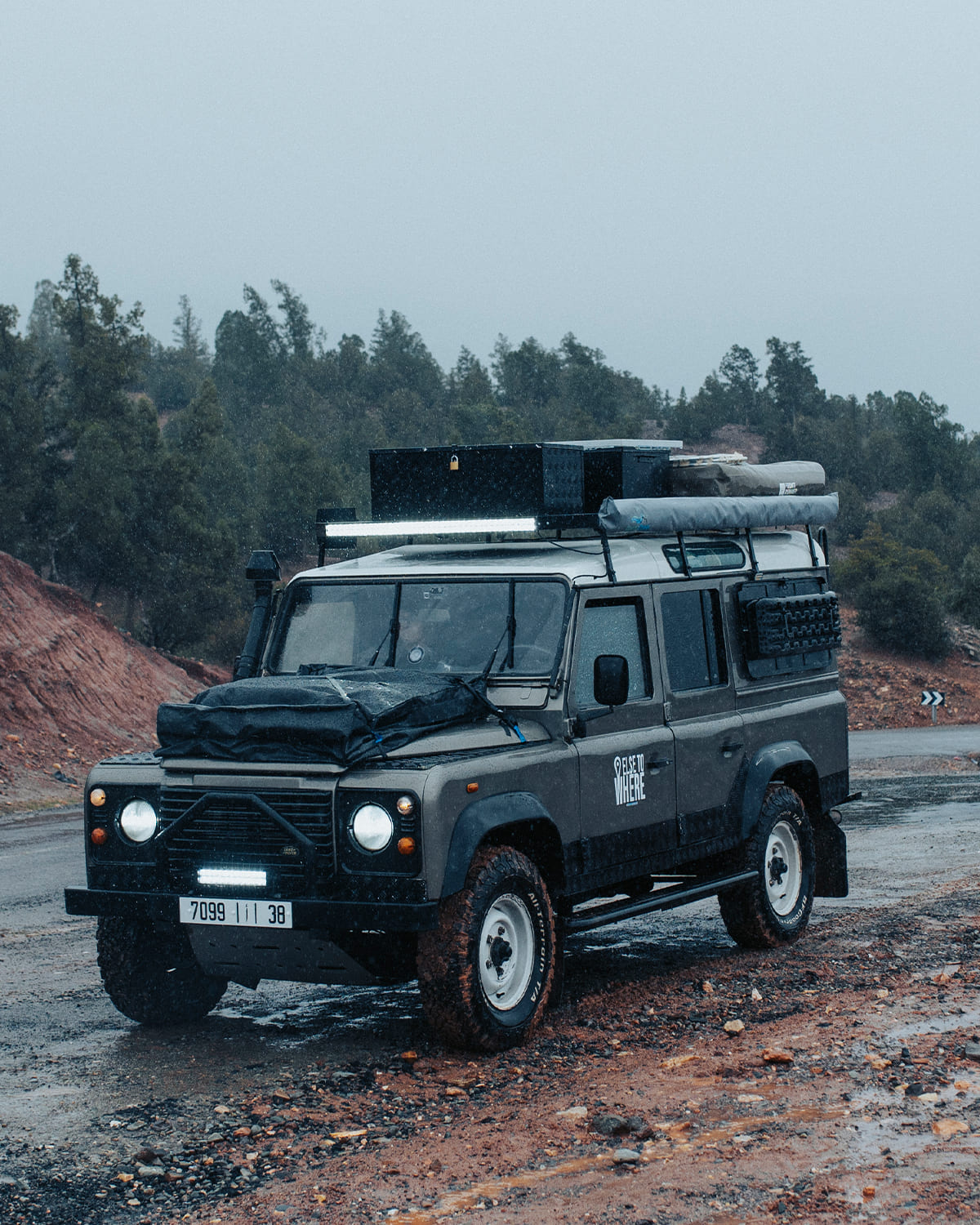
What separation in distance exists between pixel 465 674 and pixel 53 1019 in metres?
2.79

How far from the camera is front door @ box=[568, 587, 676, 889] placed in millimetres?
7465

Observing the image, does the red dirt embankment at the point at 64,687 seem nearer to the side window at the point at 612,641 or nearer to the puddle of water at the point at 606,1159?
the side window at the point at 612,641

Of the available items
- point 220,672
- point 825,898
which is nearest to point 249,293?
point 220,672

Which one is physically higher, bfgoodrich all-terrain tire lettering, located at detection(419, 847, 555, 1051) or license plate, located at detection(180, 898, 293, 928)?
license plate, located at detection(180, 898, 293, 928)

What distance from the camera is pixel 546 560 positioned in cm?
791

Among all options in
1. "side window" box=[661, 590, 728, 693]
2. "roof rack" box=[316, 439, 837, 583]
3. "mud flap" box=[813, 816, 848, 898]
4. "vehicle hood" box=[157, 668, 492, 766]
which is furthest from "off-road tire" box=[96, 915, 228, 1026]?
"mud flap" box=[813, 816, 848, 898]

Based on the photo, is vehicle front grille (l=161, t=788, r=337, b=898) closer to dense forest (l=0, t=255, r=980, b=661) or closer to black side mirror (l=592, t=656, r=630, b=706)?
black side mirror (l=592, t=656, r=630, b=706)

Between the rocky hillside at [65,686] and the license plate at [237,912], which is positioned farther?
the rocky hillside at [65,686]

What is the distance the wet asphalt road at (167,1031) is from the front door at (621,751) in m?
0.95

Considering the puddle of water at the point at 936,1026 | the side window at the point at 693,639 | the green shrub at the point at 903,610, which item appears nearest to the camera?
the puddle of water at the point at 936,1026

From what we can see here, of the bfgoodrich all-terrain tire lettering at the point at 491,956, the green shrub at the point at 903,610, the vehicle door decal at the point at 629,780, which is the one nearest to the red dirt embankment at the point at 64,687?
the vehicle door decal at the point at 629,780

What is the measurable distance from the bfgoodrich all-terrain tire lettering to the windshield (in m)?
1.10

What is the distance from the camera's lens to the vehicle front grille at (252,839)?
255 inches

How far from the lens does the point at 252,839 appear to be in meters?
6.62
